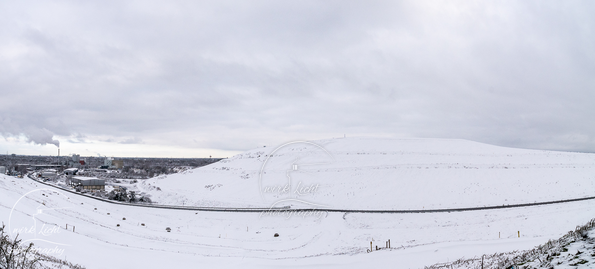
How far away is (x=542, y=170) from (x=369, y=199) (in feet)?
124

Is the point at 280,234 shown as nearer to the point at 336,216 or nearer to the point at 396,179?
the point at 336,216

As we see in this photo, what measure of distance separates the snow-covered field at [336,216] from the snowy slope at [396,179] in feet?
0.93

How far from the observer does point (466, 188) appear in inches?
2031

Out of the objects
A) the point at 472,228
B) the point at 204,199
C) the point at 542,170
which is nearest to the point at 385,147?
the point at 542,170

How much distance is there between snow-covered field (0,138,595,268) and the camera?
68.1 ft

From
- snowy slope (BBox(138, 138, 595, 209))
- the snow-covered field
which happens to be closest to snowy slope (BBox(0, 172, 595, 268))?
the snow-covered field

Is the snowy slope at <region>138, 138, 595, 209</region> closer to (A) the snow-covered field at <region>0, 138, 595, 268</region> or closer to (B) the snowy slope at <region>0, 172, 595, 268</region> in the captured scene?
(A) the snow-covered field at <region>0, 138, 595, 268</region>

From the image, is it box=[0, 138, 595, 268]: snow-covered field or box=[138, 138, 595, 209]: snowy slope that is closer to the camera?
box=[0, 138, 595, 268]: snow-covered field

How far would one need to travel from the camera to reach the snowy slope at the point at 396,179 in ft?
159

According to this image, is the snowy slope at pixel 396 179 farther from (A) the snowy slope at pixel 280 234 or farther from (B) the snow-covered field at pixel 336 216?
(A) the snowy slope at pixel 280 234

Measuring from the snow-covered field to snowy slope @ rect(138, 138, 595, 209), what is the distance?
284 mm

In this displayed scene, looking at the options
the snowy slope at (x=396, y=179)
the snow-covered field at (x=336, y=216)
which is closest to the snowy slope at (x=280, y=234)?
the snow-covered field at (x=336, y=216)

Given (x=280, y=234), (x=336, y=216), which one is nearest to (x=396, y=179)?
(x=336, y=216)

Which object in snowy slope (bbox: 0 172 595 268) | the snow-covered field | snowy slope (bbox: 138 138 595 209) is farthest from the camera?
snowy slope (bbox: 138 138 595 209)
